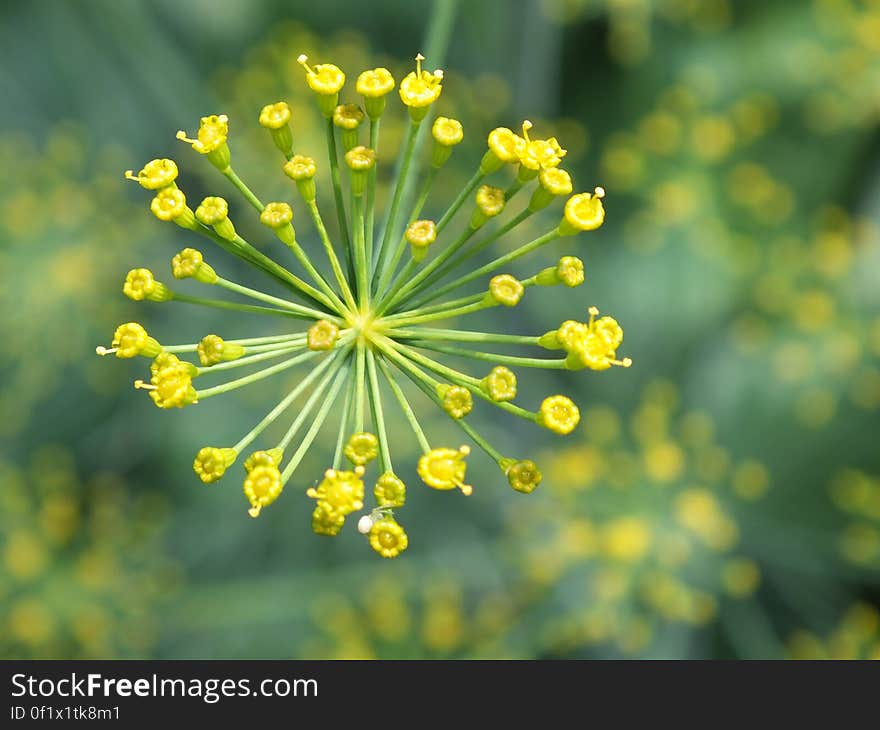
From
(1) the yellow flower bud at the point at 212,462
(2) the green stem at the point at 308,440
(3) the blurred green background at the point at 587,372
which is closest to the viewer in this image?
(2) the green stem at the point at 308,440

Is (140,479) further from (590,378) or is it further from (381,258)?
(381,258)

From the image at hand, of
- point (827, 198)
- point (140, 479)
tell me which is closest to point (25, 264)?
point (140, 479)

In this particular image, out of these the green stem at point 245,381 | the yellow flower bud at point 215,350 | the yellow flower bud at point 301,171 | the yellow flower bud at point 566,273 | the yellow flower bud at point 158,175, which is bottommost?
the green stem at point 245,381

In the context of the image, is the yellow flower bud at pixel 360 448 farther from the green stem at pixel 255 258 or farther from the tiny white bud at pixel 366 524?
the green stem at pixel 255 258

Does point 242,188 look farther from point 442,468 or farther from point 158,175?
point 442,468

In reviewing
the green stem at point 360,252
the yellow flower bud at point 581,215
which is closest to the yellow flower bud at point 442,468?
the green stem at point 360,252

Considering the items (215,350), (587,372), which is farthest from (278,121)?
(587,372)

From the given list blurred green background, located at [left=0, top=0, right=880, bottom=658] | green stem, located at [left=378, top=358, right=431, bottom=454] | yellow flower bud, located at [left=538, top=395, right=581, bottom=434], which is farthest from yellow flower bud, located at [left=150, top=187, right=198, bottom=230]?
blurred green background, located at [left=0, top=0, right=880, bottom=658]
